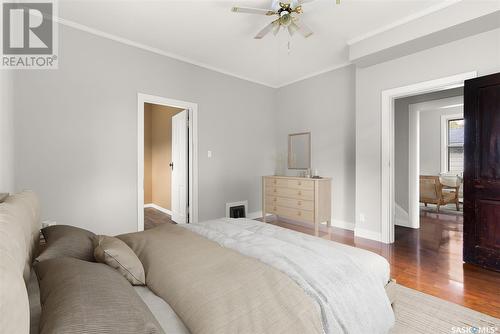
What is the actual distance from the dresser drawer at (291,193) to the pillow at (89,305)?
3.26 meters

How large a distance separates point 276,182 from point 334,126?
4.59ft

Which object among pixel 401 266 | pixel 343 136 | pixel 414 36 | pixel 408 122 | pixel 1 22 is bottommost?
pixel 401 266

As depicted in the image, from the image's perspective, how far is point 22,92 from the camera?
2.65m

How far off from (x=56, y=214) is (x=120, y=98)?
1.60m

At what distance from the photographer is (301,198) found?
400cm

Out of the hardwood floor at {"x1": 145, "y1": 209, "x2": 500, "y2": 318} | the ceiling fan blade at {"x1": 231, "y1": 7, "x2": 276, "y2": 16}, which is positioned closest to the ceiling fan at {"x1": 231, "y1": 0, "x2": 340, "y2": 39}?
the ceiling fan blade at {"x1": 231, "y1": 7, "x2": 276, "y2": 16}

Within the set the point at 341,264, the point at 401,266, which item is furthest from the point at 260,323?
the point at 401,266

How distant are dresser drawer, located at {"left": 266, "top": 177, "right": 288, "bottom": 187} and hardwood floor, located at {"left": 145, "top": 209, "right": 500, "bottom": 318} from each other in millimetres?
768

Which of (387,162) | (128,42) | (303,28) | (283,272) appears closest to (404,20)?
(303,28)

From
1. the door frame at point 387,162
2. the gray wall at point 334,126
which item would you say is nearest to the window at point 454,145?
the gray wall at point 334,126

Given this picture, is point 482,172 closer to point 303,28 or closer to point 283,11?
point 303,28

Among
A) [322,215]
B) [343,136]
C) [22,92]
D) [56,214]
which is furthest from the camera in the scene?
[343,136]

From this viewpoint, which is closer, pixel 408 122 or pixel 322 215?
pixel 322 215

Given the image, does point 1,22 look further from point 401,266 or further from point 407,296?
point 401,266
